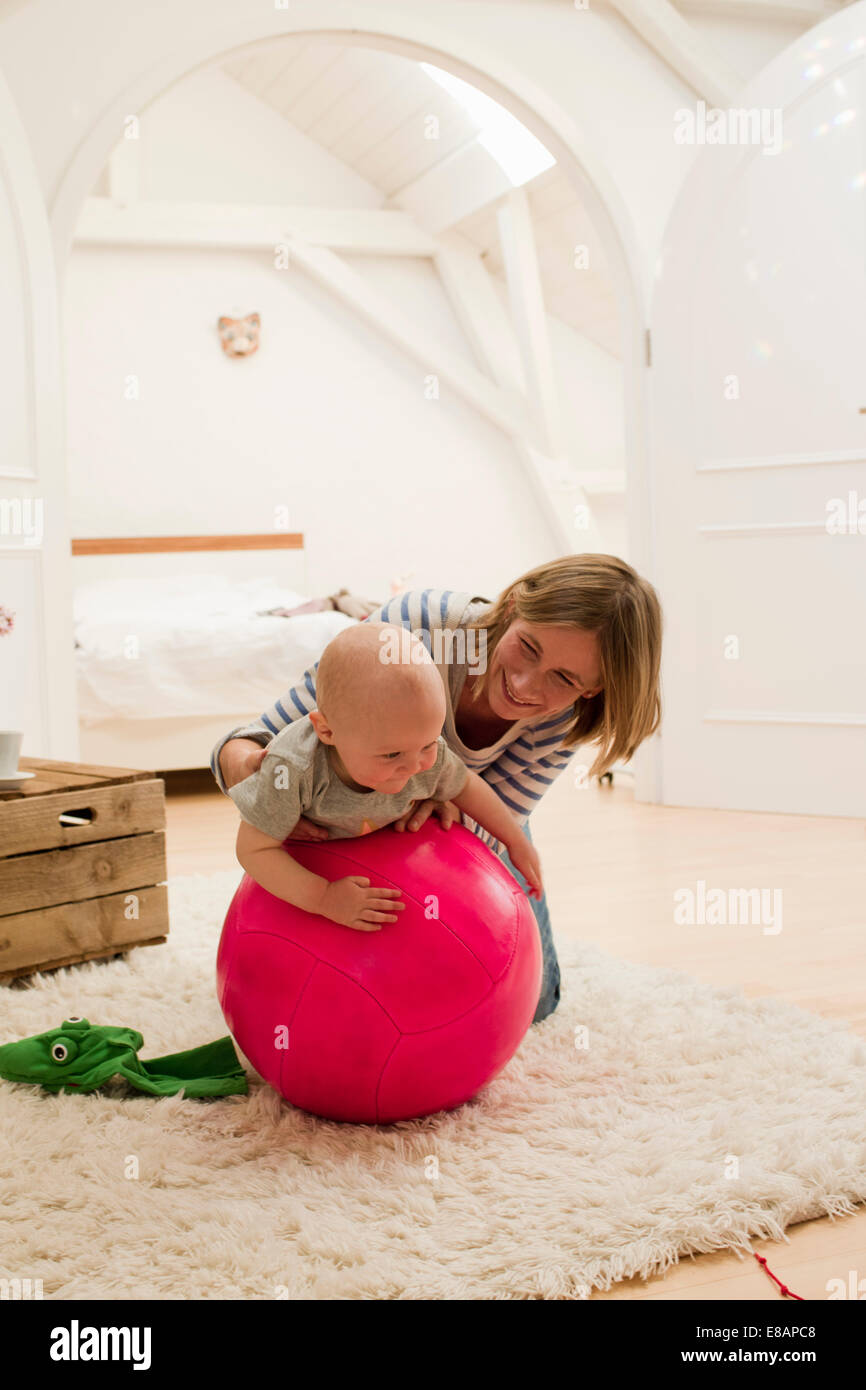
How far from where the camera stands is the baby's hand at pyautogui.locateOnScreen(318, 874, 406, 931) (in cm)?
146

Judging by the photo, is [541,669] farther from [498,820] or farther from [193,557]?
[193,557]

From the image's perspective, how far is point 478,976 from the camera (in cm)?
149

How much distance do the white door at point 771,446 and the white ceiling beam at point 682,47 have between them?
0.11 meters

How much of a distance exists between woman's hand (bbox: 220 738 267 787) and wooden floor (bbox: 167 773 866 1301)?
774mm

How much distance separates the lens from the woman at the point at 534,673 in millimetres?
1627

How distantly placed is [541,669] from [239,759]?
0.43 meters

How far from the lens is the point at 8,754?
2271 millimetres

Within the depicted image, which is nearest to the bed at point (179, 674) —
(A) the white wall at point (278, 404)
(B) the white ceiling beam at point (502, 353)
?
(A) the white wall at point (278, 404)

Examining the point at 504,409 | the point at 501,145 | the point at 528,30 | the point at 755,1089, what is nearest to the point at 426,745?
the point at 755,1089

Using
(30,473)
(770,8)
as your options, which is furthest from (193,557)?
(770,8)

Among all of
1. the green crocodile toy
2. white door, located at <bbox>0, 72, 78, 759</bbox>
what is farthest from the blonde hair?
white door, located at <bbox>0, 72, 78, 759</bbox>

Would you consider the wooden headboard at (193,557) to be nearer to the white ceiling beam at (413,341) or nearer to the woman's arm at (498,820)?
the white ceiling beam at (413,341)

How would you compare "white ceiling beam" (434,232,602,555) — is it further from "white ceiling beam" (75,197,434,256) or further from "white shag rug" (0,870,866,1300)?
"white shag rug" (0,870,866,1300)

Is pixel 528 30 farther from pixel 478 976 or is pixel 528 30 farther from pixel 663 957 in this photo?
pixel 478 976
